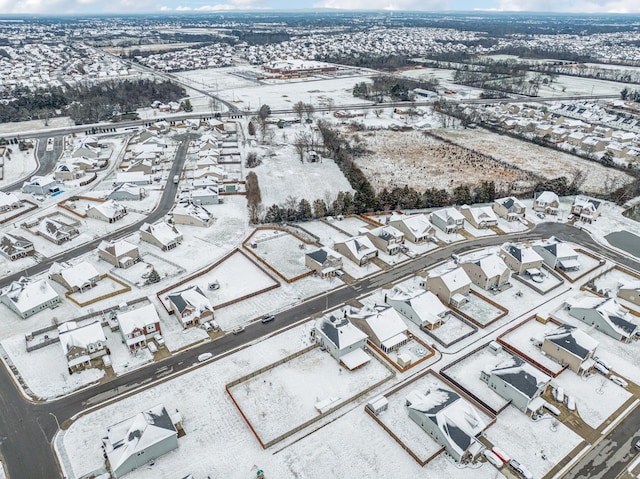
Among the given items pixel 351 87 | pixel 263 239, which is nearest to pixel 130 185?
pixel 263 239

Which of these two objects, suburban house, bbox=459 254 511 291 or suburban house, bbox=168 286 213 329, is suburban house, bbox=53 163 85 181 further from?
suburban house, bbox=459 254 511 291

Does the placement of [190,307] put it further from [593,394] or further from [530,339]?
[593,394]

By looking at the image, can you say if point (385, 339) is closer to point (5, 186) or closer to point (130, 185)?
point (130, 185)

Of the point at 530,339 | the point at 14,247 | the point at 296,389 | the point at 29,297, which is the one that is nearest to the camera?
the point at 296,389

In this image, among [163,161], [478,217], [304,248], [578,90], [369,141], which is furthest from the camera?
[578,90]

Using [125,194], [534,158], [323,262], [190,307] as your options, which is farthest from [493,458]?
[534,158]

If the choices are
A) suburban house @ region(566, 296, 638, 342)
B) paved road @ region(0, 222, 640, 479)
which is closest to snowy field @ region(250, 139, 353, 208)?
paved road @ region(0, 222, 640, 479)
